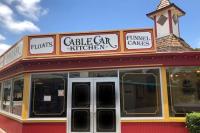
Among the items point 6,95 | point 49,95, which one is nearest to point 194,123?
point 49,95

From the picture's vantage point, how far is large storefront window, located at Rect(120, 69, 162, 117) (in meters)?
9.66

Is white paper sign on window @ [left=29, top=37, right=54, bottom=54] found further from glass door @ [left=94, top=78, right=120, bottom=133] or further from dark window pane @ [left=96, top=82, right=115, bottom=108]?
dark window pane @ [left=96, top=82, right=115, bottom=108]

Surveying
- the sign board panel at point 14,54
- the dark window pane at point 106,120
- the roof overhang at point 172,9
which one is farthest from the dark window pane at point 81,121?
the roof overhang at point 172,9

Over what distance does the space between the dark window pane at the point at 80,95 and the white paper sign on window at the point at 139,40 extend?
94.3 inches

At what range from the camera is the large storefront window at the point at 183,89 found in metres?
9.62

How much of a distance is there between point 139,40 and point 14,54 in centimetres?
611

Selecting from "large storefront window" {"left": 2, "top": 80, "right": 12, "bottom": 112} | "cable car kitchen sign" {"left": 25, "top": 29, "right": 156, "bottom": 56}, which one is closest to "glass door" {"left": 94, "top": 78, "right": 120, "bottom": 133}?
"cable car kitchen sign" {"left": 25, "top": 29, "right": 156, "bottom": 56}

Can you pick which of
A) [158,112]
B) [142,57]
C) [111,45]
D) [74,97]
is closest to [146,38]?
[142,57]

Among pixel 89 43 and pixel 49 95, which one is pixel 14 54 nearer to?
pixel 49 95

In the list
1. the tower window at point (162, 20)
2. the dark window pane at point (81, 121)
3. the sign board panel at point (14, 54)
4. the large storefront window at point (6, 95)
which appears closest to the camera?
the dark window pane at point (81, 121)

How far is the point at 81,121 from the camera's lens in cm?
980

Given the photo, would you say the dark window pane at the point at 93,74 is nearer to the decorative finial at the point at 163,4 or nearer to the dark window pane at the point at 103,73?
the dark window pane at the point at 103,73

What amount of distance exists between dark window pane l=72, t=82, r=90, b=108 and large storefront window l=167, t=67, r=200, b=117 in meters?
3.27

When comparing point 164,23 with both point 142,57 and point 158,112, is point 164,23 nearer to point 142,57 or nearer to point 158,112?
point 142,57
